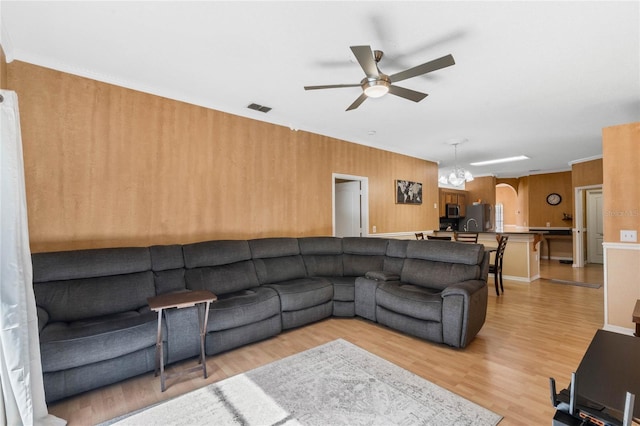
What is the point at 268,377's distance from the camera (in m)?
2.36

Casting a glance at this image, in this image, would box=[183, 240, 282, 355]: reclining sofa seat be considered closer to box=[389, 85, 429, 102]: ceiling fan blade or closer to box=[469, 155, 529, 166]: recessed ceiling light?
box=[389, 85, 429, 102]: ceiling fan blade

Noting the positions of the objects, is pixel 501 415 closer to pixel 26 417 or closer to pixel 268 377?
pixel 268 377

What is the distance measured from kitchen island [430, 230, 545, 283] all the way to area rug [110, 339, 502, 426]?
14.9 ft

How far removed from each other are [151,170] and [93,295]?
1452 mm

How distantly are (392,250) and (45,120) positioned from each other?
4.20 m

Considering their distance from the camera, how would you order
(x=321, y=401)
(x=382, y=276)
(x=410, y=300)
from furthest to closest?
(x=382, y=276) < (x=410, y=300) < (x=321, y=401)

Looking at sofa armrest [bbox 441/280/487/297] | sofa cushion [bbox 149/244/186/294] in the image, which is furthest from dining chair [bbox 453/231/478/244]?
sofa cushion [bbox 149/244/186/294]

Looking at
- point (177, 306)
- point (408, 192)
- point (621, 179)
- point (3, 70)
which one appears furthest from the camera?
point (408, 192)

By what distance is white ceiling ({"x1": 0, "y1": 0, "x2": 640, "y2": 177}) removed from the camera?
2066mm

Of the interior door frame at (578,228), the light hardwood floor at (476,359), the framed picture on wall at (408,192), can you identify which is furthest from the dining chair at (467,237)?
the interior door frame at (578,228)

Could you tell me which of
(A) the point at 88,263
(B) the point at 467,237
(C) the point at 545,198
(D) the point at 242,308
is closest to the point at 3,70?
(A) the point at 88,263

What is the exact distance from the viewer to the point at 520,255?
5770 mm

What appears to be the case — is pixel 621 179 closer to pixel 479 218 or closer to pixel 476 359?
pixel 476 359

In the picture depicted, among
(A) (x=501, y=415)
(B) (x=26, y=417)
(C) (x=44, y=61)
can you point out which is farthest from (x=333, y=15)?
(B) (x=26, y=417)
